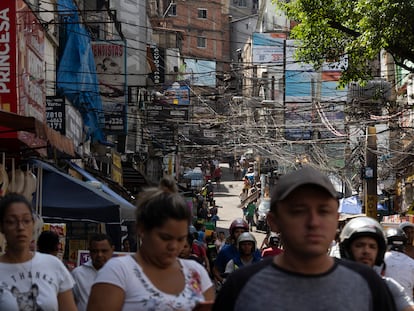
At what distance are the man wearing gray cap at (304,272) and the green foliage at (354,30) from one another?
1309 cm

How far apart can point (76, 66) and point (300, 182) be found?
70.4 feet

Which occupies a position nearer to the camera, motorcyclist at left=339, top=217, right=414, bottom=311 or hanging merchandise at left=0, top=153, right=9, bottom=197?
motorcyclist at left=339, top=217, right=414, bottom=311

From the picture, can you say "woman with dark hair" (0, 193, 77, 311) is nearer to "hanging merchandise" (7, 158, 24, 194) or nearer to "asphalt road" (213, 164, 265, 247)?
"hanging merchandise" (7, 158, 24, 194)

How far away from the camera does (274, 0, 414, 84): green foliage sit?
1608 centimetres

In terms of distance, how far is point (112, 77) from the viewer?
31266 millimetres

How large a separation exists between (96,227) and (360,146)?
19200 mm

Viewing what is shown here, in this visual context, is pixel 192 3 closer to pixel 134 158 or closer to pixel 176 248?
pixel 134 158

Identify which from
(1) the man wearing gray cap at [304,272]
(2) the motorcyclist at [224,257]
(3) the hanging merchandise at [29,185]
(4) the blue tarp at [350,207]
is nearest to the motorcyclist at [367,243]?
(1) the man wearing gray cap at [304,272]

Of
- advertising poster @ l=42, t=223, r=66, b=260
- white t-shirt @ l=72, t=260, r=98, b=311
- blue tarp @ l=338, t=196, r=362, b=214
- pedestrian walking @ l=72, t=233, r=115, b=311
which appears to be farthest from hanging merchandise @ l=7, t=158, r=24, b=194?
blue tarp @ l=338, t=196, r=362, b=214

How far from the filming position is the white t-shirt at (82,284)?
23.5ft

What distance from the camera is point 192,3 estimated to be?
98188mm

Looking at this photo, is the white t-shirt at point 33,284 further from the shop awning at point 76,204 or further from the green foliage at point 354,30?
the green foliage at point 354,30

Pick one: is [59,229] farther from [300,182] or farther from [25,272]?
[300,182]

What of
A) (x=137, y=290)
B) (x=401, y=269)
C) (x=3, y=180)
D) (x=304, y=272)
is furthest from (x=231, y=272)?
(x=3, y=180)
